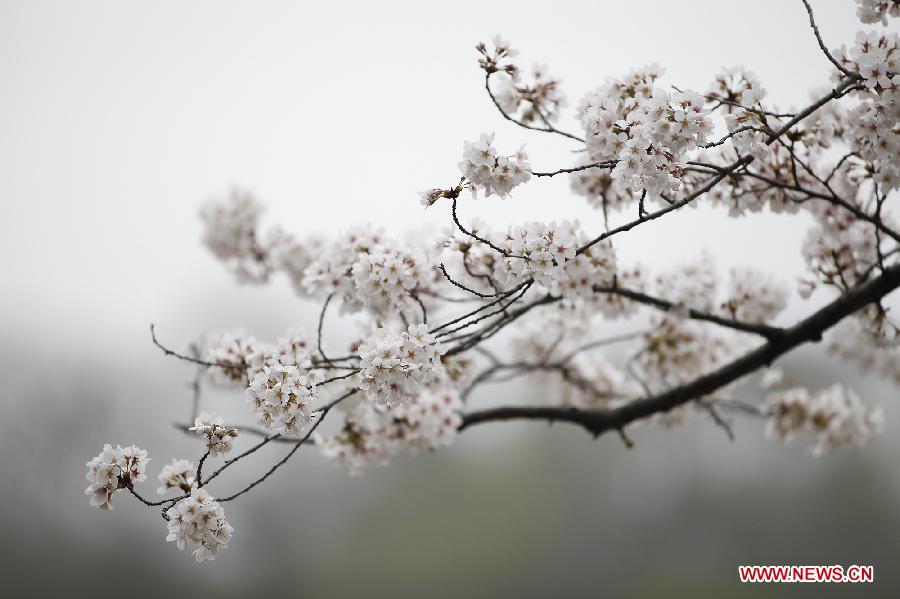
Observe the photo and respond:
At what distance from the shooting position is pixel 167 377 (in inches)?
850

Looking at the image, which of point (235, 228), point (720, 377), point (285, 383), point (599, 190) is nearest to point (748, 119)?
point (599, 190)

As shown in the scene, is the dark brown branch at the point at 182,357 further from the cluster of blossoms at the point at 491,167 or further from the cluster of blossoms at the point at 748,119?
the cluster of blossoms at the point at 748,119

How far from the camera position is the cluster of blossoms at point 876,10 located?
2.44m

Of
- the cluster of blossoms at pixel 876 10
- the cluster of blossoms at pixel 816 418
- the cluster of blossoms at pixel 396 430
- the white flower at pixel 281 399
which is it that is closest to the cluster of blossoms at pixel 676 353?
the cluster of blossoms at pixel 816 418

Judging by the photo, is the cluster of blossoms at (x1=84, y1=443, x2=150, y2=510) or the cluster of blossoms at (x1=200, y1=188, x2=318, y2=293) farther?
the cluster of blossoms at (x1=200, y1=188, x2=318, y2=293)

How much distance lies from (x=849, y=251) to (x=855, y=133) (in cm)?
124

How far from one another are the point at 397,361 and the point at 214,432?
0.75 m

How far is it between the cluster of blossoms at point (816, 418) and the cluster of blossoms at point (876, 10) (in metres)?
3.19

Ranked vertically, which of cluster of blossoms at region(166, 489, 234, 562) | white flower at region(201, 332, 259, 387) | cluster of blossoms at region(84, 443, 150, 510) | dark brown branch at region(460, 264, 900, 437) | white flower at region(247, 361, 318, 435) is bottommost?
cluster of blossoms at region(166, 489, 234, 562)

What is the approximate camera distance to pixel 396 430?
3.89 metres

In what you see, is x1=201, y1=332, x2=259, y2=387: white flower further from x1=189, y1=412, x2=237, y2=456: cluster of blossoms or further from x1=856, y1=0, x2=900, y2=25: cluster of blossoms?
x1=856, y1=0, x2=900, y2=25: cluster of blossoms

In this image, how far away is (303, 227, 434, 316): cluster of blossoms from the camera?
2.79m

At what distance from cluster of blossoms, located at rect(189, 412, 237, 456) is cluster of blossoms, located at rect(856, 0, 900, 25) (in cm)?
286

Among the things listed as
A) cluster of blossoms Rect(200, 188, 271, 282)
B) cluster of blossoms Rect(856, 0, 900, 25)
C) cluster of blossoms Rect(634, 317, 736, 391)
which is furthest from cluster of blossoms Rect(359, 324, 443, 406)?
cluster of blossoms Rect(200, 188, 271, 282)
